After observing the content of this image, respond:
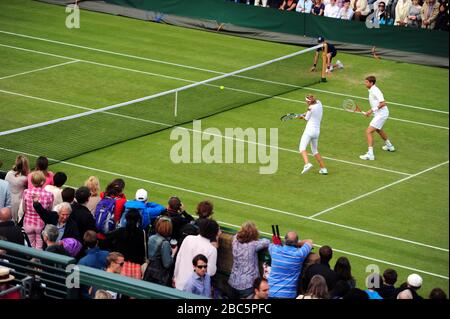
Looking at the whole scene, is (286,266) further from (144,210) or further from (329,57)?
(329,57)

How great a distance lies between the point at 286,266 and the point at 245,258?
2.18ft

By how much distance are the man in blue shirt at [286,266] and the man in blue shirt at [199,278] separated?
1125 mm

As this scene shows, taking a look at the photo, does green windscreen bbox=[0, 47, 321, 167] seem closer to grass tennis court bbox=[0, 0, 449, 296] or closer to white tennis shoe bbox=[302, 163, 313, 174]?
grass tennis court bbox=[0, 0, 449, 296]

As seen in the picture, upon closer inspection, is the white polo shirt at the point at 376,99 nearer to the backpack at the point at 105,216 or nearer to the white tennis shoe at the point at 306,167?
the white tennis shoe at the point at 306,167

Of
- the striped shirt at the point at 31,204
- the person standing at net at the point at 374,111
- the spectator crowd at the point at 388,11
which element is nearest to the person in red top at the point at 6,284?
the striped shirt at the point at 31,204

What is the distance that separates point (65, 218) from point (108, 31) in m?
22.5

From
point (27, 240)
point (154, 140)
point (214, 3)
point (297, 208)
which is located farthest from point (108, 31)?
point (27, 240)

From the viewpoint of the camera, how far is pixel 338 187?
946 inches

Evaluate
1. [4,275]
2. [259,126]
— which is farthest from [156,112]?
[4,275]

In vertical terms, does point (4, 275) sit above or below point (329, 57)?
above

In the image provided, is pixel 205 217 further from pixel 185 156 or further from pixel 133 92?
pixel 133 92

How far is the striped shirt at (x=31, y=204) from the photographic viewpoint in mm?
17266

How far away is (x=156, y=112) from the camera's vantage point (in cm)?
2756

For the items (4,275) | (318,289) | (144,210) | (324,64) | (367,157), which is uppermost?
(4,275)
